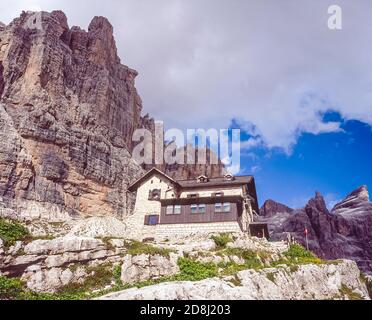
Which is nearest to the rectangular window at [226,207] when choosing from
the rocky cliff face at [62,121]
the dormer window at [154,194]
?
the dormer window at [154,194]

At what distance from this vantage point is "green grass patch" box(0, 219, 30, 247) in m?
33.6

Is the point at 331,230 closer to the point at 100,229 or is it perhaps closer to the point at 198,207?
the point at 198,207

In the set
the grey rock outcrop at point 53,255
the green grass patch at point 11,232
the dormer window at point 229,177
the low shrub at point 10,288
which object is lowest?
the low shrub at point 10,288

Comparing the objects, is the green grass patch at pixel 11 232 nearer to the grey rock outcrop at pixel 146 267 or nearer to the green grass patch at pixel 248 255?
the grey rock outcrop at pixel 146 267

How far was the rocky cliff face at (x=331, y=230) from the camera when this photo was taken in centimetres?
10681

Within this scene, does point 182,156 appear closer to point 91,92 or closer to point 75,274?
point 91,92

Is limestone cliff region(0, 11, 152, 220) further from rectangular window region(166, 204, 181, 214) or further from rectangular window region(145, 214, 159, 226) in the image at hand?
rectangular window region(166, 204, 181, 214)

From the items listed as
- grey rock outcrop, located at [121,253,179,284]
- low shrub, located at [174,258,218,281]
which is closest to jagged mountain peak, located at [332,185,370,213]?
low shrub, located at [174,258,218,281]

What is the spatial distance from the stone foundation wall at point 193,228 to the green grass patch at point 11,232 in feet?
50.2

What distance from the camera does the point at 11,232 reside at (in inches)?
1383

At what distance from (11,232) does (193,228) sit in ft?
64.7

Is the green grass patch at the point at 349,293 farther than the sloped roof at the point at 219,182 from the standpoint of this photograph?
No

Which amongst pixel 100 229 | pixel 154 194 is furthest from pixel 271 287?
pixel 154 194
